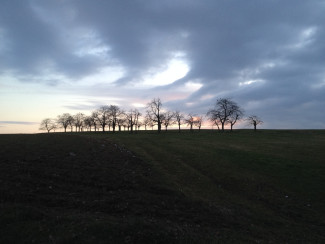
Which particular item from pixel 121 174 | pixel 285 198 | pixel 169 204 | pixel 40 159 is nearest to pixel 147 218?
pixel 169 204

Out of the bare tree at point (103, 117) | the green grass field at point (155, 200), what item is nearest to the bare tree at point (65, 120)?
the bare tree at point (103, 117)

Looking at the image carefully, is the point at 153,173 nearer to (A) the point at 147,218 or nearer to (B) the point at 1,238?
(A) the point at 147,218

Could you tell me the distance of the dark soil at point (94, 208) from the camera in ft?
22.6

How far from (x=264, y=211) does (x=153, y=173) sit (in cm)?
931

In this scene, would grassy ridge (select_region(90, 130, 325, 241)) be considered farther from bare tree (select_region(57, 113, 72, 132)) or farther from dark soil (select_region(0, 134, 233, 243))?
bare tree (select_region(57, 113, 72, 132))

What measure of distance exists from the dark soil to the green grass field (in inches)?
1.6

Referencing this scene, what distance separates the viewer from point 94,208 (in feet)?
30.8

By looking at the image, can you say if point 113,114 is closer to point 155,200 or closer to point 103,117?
point 103,117

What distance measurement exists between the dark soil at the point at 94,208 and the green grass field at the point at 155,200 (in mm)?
41

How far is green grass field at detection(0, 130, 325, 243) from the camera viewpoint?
726 cm

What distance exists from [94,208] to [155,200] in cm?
363

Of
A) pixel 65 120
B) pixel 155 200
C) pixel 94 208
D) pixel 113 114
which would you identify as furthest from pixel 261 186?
pixel 65 120

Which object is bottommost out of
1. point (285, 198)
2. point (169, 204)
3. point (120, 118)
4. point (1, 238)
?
point (285, 198)

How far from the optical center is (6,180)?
442 inches
